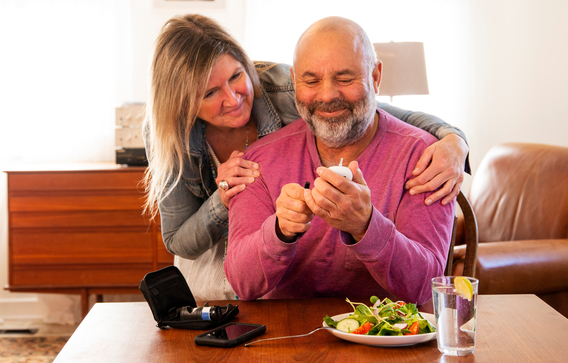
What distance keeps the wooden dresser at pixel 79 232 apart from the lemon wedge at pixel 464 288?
251cm

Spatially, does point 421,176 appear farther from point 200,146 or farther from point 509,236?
point 509,236

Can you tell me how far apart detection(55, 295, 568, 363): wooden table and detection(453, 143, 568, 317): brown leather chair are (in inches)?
48.1

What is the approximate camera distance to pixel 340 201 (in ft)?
3.55

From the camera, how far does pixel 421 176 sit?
1390mm

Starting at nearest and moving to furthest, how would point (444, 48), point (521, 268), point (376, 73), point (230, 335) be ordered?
point (230, 335) < point (376, 73) < point (521, 268) < point (444, 48)

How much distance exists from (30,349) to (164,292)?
8.54ft

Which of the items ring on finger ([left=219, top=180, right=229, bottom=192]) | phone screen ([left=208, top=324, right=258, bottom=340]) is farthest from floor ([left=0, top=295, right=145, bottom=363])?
phone screen ([left=208, top=324, right=258, bottom=340])

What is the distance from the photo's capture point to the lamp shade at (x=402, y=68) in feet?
9.85

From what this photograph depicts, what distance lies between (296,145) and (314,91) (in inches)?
7.2

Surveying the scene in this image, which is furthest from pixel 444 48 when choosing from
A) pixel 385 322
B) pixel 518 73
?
pixel 385 322

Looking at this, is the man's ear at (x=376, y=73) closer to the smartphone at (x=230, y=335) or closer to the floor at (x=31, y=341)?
the smartphone at (x=230, y=335)

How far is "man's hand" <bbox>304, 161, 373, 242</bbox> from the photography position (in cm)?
108

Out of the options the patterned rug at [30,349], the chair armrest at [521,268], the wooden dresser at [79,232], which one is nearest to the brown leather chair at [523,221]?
the chair armrest at [521,268]

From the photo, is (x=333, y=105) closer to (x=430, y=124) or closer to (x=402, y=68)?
(x=430, y=124)
